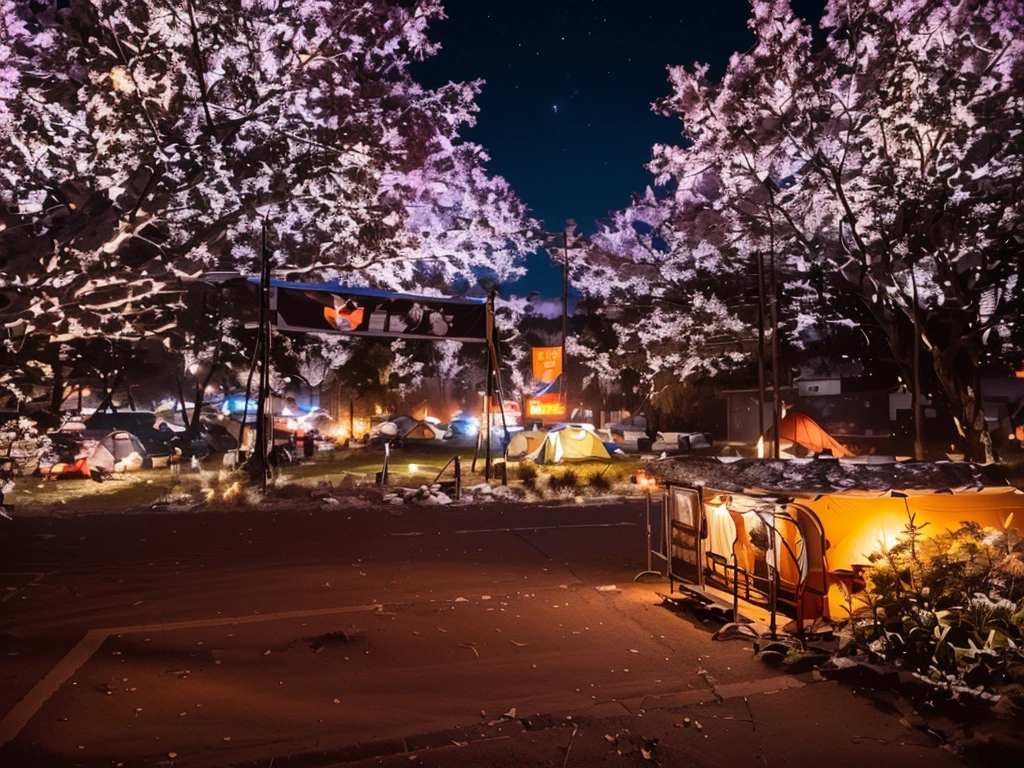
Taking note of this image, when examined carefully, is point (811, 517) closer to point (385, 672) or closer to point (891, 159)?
point (385, 672)

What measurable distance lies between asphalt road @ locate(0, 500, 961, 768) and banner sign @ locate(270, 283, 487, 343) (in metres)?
7.28

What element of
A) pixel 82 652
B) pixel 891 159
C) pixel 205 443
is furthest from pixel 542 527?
pixel 205 443

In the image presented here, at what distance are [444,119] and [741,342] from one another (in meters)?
14.8

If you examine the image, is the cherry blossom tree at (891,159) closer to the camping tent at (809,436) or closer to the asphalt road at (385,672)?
the camping tent at (809,436)

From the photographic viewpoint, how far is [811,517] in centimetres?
644

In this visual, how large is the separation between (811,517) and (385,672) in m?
3.75

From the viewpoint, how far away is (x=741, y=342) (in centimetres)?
2912

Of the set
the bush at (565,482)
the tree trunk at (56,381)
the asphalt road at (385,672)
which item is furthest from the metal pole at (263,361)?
the tree trunk at (56,381)

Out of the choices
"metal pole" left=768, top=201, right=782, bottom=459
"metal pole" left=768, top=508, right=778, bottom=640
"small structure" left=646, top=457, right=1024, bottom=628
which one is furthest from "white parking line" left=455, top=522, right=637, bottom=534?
"metal pole" left=768, top=508, right=778, bottom=640

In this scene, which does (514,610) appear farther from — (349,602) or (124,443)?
(124,443)

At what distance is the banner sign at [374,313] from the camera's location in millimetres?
16531

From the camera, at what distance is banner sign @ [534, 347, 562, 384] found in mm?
24706

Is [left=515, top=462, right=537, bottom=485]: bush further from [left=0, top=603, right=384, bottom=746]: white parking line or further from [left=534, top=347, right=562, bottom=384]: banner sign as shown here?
[left=0, top=603, right=384, bottom=746]: white parking line

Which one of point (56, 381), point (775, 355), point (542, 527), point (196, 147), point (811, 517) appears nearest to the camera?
point (811, 517)
